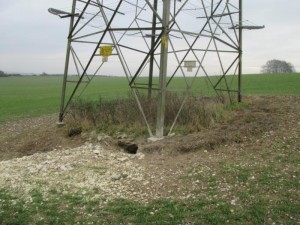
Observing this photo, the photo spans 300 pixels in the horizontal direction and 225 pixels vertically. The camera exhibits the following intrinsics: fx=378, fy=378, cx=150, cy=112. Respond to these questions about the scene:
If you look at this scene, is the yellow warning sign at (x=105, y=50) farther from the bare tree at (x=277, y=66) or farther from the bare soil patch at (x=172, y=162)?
the bare tree at (x=277, y=66)

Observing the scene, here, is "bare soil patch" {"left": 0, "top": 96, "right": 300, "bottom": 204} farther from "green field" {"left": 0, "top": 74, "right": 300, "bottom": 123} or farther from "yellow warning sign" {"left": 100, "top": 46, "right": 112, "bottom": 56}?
"green field" {"left": 0, "top": 74, "right": 300, "bottom": 123}

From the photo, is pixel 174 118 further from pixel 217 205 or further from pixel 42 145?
pixel 217 205

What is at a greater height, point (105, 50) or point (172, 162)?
point (105, 50)

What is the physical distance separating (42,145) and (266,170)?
8028mm

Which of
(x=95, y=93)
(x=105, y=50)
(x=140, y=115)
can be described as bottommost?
(x=95, y=93)

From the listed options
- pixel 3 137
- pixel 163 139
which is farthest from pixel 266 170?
pixel 3 137

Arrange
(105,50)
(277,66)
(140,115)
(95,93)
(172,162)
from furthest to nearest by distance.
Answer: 1. (277,66)
2. (95,93)
3. (140,115)
4. (105,50)
5. (172,162)

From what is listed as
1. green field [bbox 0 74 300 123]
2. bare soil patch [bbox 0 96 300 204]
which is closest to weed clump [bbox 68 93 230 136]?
bare soil patch [bbox 0 96 300 204]

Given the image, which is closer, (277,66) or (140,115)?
(140,115)

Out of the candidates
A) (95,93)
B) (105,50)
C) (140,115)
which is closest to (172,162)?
(140,115)

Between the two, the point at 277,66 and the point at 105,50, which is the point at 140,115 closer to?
the point at 105,50

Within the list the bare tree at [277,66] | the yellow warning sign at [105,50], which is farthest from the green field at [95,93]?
the bare tree at [277,66]

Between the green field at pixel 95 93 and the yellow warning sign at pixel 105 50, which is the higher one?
the yellow warning sign at pixel 105 50

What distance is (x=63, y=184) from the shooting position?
794cm
